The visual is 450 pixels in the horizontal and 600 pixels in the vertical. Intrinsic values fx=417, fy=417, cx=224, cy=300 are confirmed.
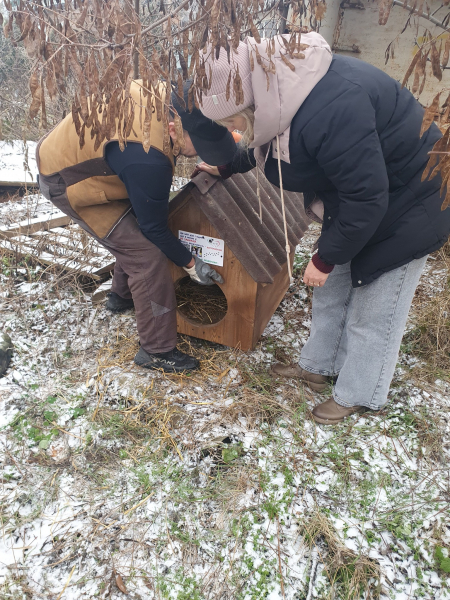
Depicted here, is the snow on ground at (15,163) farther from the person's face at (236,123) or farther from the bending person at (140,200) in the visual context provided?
the person's face at (236,123)

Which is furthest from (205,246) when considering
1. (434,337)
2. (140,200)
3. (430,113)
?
(434,337)

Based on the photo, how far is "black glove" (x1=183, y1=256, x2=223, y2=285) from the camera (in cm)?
256

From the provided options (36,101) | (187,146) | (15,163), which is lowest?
(15,163)

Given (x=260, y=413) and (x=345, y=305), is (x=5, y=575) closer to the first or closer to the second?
(x=260, y=413)

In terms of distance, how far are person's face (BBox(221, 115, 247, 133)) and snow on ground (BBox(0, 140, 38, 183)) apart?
3.82 metres

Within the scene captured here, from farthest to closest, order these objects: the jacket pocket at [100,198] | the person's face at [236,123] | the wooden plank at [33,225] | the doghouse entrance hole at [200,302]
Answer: the wooden plank at [33,225] → the doghouse entrance hole at [200,302] → the jacket pocket at [100,198] → the person's face at [236,123]

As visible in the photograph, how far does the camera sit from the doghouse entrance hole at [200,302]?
3205 mm

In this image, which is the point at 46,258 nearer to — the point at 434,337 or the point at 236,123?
the point at 236,123

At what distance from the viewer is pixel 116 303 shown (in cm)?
336

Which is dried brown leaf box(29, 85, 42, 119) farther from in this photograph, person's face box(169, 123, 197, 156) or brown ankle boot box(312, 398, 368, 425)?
brown ankle boot box(312, 398, 368, 425)

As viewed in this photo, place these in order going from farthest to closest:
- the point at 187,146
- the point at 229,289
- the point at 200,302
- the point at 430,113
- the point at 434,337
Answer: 1. the point at 200,302
2. the point at 434,337
3. the point at 229,289
4. the point at 187,146
5. the point at 430,113

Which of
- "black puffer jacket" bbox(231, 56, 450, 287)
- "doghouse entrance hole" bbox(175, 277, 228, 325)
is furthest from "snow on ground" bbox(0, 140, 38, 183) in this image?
"black puffer jacket" bbox(231, 56, 450, 287)

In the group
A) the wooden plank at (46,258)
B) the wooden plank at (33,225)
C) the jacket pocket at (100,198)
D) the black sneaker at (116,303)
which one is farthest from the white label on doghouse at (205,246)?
the wooden plank at (33,225)

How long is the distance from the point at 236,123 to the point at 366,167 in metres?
0.56
